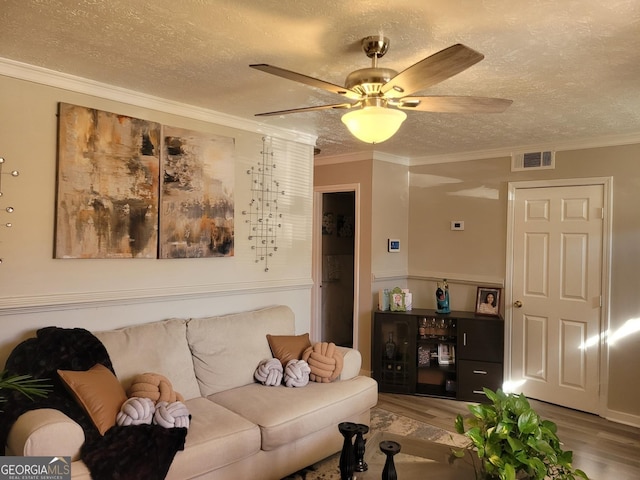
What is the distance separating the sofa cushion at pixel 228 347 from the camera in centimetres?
302

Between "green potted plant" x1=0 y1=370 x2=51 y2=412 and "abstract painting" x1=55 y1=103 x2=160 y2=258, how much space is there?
0.74m

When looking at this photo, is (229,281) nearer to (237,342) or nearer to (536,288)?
(237,342)

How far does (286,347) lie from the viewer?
3355mm

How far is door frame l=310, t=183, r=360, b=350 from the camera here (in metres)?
4.88

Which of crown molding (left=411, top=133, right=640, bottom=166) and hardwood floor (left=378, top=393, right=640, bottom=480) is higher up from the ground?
crown molding (left=411, top=133, right=640, bottom=166)

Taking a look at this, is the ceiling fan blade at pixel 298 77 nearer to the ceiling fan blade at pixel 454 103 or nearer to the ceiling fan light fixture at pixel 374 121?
the ceiling fan light fixture at pixel 374 121

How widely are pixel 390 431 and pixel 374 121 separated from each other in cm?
268

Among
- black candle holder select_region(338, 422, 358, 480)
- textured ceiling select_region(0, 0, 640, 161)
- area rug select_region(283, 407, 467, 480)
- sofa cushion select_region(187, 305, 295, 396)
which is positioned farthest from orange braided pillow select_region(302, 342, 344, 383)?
textured ceiling select_region(0, 0, 640, 161)

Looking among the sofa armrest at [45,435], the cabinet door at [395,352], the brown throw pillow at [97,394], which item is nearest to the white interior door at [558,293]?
the cabinet door at [395,352]

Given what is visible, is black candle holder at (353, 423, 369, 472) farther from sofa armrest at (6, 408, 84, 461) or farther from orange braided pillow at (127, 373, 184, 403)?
sofa armrest at (6, 408, 84, 461)

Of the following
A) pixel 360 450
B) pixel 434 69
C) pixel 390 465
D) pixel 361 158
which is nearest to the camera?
pixel 434 69

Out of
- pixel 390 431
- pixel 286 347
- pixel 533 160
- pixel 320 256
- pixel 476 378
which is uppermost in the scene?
pixel 533 160

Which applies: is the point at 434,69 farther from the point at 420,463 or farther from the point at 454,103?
the point at 420,463

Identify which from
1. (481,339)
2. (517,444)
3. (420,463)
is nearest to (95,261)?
(420,463)
